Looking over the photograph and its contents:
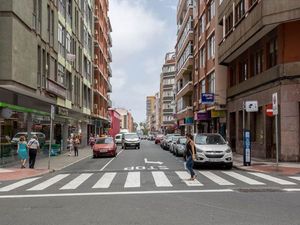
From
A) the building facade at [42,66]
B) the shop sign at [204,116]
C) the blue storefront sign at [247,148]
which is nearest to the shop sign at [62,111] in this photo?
the building facade at [42,66]

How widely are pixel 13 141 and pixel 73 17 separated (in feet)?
72.9

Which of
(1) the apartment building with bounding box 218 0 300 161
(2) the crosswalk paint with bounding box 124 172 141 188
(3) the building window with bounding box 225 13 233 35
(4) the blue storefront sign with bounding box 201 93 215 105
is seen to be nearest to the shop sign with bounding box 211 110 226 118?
(4) the blue storefront sign with bounding box 201 93 215 105

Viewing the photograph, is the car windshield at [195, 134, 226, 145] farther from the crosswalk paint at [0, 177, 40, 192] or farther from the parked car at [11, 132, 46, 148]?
the parked car at [11, 132, 46, 148]

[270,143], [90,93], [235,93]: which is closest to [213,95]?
[235,93]

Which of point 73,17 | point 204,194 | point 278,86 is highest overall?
point 73,17

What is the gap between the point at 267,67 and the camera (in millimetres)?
28812

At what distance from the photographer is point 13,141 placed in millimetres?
26641

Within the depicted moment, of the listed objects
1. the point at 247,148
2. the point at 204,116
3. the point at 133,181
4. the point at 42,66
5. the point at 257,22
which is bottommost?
the point at 133,181

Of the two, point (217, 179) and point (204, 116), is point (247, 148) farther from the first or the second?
point (204, 116)

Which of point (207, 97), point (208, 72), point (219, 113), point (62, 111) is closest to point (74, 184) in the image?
point (62, 111)

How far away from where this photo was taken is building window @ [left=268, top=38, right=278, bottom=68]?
27281 mm

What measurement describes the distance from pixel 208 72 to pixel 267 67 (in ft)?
56.6

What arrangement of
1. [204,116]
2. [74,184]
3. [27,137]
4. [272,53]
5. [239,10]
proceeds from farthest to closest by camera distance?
[204,116], [239,10], [27,137], [272,53], [74,184]

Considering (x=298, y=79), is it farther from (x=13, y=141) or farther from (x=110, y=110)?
(x=110, y=110)
